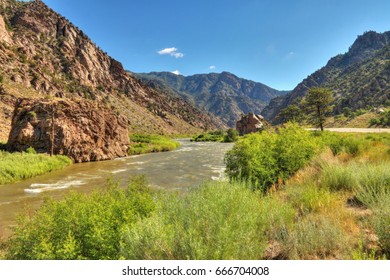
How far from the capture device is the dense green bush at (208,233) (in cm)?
436

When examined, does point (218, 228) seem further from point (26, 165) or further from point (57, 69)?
point (57, 69)

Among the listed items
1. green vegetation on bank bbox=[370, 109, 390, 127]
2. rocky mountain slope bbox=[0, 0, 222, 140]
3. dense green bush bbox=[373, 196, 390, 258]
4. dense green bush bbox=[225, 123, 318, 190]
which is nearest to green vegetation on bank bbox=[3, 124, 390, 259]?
dense green bush bbox=[373, 196, 390, 258]

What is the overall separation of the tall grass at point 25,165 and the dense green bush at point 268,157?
63.4ft

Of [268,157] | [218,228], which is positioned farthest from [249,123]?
[218,228]

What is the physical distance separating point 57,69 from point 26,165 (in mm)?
86949

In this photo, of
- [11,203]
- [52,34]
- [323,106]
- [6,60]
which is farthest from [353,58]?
[11,203]

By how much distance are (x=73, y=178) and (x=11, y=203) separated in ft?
29.0

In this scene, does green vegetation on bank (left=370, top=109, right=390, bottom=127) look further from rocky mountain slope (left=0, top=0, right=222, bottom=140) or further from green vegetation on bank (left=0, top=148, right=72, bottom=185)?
rocky mountain slope (left=0, top=0, right=222, bottom=140)

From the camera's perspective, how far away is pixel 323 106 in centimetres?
4844

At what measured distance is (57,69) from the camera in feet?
326

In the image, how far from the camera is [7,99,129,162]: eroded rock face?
3328 cm

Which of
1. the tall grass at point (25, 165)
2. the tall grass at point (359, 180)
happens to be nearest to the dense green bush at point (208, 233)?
the tall grass at point (359, 180)

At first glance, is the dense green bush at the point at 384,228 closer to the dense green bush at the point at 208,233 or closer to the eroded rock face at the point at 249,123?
the dense green bush at the point at 208,233

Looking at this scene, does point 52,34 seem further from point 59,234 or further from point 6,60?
point 59,234
